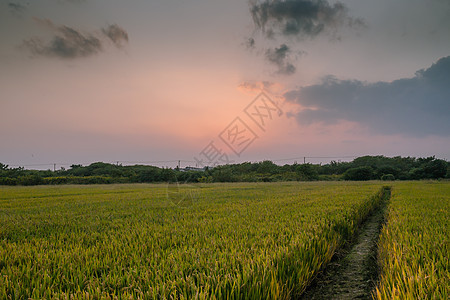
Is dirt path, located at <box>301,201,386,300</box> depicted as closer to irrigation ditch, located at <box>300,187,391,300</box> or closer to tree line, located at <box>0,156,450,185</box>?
irrigation ditch, located at <box>300,187,391,300</box>

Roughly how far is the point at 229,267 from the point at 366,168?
58.2 metres

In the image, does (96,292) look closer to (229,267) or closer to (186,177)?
(229,267)

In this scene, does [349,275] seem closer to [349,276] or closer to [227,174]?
[349,276]

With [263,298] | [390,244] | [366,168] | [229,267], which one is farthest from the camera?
[366,168]

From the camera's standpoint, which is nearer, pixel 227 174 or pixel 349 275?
pixel 349 275

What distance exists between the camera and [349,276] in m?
3.39

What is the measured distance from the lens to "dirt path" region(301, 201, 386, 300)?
288 centimetres

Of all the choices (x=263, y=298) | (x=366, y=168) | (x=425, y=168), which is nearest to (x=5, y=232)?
(x=263, y=298)

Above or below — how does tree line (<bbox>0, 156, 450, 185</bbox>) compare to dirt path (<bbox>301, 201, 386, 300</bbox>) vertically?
above

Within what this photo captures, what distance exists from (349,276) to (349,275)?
4 cm

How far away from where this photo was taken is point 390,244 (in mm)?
3318

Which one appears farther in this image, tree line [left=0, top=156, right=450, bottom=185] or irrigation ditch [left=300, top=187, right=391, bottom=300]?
tree line [left=0, top=156, right=450, bottom=185]

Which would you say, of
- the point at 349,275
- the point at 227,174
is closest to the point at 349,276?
the point at 349,275

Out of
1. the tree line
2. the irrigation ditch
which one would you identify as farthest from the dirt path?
the tree line
